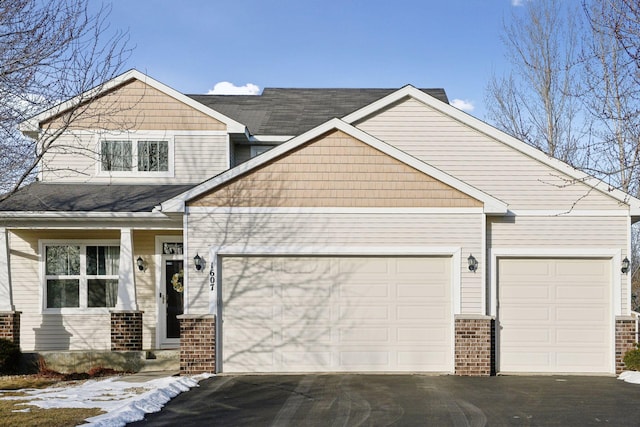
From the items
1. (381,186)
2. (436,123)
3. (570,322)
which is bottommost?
(570,322)

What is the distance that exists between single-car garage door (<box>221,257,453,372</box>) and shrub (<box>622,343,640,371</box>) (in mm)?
3369

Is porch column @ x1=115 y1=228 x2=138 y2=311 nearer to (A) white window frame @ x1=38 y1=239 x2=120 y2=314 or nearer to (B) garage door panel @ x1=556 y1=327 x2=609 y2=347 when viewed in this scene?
(A) white window frame @ x1=38 y1=239 x2=120 y2=314

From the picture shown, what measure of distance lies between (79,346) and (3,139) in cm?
535

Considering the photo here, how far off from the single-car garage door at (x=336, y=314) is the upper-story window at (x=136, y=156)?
417 centimetres

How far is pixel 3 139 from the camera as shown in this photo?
12.1m

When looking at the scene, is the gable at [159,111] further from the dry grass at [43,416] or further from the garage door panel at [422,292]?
the dry grass at [43,416]

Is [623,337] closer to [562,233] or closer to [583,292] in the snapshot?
[583,292]

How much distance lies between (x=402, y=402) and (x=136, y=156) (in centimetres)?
912

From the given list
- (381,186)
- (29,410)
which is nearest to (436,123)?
(381,186)

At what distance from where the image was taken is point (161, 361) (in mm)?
13727

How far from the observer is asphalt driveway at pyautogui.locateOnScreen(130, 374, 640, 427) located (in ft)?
29.7

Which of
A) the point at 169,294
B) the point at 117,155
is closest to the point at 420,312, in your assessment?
the point at 169,294

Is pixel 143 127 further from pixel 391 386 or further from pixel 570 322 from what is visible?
pixel 570 322

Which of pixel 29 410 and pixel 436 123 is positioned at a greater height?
pixel 436 123
